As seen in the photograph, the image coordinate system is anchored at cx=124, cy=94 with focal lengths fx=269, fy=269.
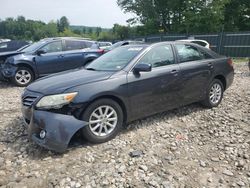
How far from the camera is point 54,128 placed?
3.73 m

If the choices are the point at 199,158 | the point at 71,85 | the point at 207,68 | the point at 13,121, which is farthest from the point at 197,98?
the point at 13,121

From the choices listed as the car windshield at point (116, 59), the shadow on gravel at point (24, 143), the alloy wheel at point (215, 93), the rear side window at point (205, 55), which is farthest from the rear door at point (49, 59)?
the alloy wheel at point (215, 93)

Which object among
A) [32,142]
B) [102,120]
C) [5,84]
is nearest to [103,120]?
[102,120]

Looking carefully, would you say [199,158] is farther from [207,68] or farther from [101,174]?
[207,68]

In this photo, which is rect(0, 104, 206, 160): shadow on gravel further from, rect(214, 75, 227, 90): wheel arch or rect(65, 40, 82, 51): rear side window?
rect(65, 40, 82, 51): rear side window

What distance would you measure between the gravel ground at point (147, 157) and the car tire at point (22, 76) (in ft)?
12.7

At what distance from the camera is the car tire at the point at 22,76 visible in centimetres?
900

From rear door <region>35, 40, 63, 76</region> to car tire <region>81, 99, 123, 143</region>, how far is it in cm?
570

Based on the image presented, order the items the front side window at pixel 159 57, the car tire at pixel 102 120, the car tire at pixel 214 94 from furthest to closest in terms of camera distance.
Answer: the car tire at pixel 214 94
the front side window at pixel 159 57
the car tire at pixel 102 120

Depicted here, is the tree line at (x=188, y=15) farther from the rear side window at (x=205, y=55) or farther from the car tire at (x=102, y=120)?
the car tire at (x=102, y=120)

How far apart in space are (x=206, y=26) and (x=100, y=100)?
33.2 m

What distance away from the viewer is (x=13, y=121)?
208 inches

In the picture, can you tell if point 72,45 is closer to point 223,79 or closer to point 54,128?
point 223,79

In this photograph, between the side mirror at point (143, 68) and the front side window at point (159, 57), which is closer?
the side mirror at point (143, 68)
